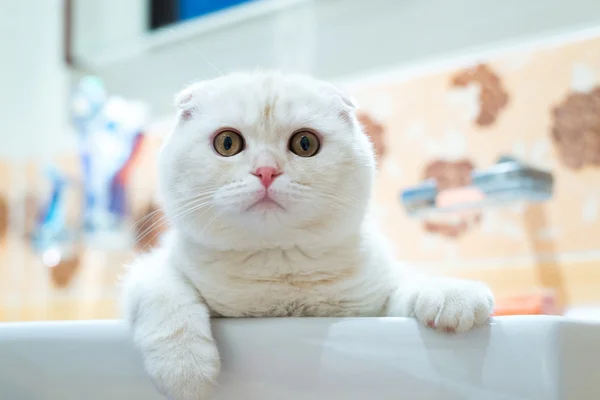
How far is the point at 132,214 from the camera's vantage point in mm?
1760

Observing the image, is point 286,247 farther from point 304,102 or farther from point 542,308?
point 542,308

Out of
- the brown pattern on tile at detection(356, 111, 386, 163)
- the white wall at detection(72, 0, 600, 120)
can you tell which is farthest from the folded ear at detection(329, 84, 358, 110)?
the brown pattern on tile at detection(356, 111, 386, 163)

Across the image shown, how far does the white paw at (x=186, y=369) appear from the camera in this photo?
61cm

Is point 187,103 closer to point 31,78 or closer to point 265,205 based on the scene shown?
point 265,205

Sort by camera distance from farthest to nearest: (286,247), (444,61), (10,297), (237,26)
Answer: (10,297), (237,26), (444,61), (286,247)

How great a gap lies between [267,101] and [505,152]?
2.19 ft

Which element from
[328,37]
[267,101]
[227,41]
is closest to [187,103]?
[267,101]

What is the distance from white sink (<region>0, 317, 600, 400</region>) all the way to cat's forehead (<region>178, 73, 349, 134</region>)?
0.23 metres

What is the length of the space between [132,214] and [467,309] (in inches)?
52.6

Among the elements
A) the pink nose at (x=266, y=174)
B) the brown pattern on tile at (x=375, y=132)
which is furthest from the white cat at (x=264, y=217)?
the brown pattern on tile at (x=375, y=132)

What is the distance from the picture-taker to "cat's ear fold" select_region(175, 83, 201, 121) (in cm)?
81

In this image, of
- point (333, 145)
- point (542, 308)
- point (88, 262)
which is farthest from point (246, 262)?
point (88, 262)

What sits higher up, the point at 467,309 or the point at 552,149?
the point at 552,149

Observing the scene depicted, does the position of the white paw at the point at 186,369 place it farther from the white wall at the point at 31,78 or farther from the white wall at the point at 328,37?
the white wall at the point at 31,78
